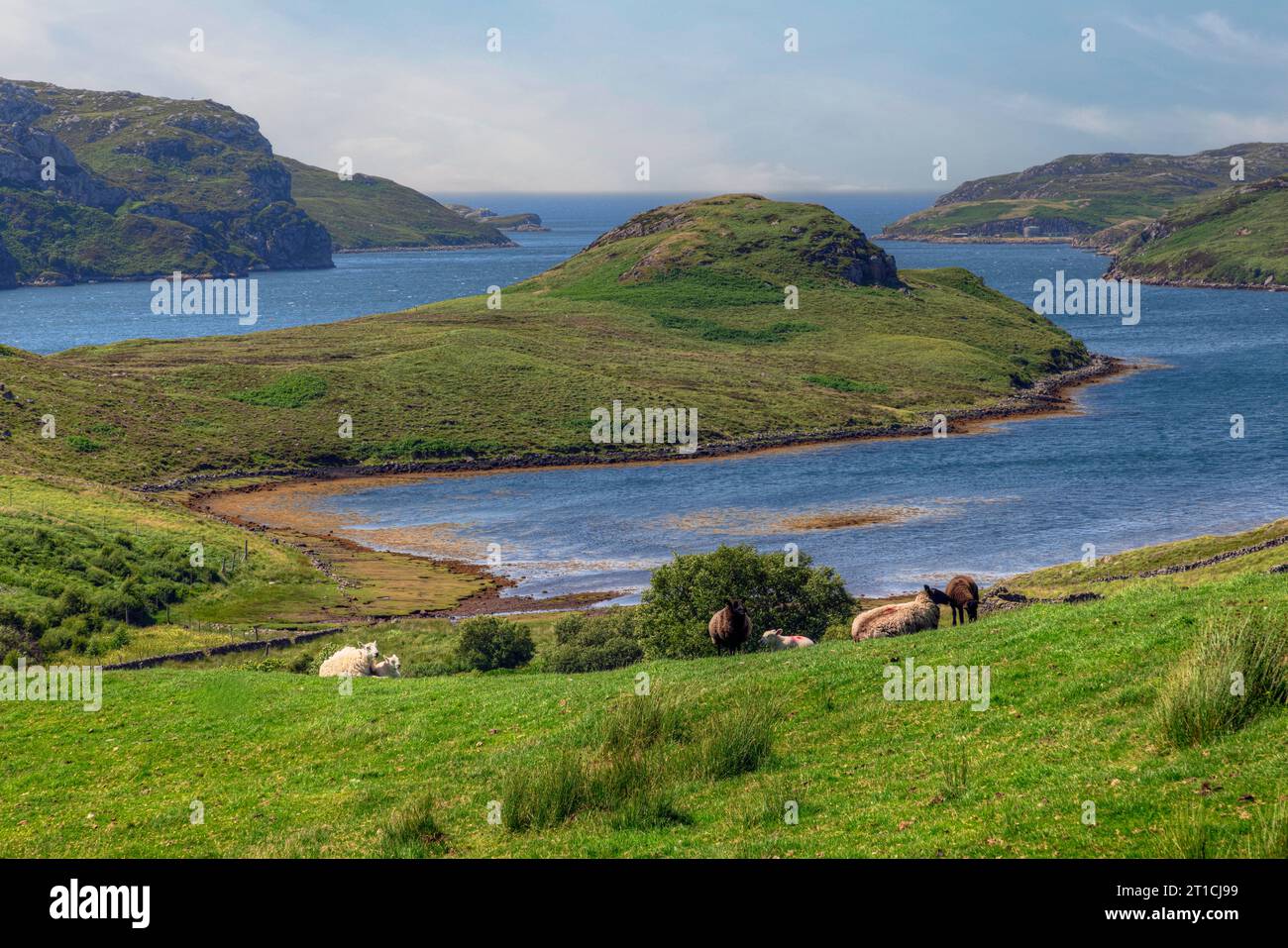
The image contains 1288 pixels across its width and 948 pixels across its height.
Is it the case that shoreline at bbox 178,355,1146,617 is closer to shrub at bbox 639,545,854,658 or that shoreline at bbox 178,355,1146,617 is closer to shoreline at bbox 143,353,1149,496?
shoreline at bbox 143,353,1149,496

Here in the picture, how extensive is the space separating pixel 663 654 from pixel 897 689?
625 inches

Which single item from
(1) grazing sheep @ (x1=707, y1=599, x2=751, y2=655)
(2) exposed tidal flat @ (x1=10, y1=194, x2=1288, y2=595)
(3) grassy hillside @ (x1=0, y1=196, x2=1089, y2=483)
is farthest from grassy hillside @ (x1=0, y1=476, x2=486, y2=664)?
(1) grazing sheep @ (x1=707, y1=599, x2=751, y2=655)

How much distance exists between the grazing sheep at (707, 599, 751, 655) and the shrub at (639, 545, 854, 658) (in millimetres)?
6988

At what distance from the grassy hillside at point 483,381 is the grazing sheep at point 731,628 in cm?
8412

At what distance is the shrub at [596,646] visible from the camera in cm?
4069

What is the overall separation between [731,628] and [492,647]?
19701 mm

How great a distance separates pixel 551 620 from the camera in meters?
62.5

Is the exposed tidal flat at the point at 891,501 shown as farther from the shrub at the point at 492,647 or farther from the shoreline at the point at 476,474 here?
the shrub at the point at 492,647

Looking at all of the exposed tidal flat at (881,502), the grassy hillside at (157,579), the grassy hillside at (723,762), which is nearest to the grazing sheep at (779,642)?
the grassy hillside at (723,762)

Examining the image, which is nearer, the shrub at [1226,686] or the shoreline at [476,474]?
the shrub at [1226,686]

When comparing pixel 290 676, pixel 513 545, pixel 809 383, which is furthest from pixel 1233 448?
pixel 290 676

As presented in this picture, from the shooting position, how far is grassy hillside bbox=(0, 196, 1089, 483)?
4582 inches

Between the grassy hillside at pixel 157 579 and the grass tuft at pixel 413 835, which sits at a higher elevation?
the grass tuft at pixel 413 835
